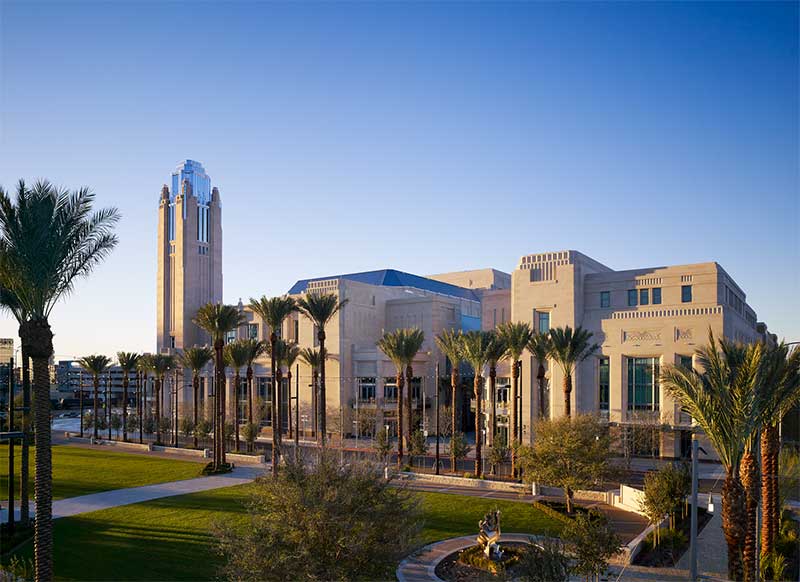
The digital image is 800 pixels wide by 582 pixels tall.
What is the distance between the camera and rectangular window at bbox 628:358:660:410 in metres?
51.2

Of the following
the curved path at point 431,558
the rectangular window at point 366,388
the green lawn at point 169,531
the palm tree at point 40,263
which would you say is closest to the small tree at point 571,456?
the green lawn at point 169,531

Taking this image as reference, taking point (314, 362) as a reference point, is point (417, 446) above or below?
below

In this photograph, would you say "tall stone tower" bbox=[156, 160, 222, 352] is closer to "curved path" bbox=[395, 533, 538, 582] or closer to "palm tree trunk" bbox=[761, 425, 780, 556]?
"curved path" bbox=[395, 533, 538, 582]

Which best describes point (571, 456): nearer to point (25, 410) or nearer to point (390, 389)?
point (25, 410)

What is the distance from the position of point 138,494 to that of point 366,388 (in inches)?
1583

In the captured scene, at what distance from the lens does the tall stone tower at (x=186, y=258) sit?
344 ft

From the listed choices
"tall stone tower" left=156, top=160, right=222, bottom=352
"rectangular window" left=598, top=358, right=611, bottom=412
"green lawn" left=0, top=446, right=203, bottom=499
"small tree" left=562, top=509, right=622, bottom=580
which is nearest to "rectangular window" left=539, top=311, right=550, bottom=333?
"rectangular window" left=598, top=358, right=611, bottom=412

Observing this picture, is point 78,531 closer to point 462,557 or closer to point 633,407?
point 462,557

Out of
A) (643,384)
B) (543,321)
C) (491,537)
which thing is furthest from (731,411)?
(543,321)

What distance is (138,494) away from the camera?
36719 millimetres

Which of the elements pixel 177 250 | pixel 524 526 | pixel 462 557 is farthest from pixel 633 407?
pixel 177 250

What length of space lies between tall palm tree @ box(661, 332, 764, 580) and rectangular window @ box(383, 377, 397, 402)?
55.1 m

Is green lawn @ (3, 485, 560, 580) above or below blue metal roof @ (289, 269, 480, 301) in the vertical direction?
below

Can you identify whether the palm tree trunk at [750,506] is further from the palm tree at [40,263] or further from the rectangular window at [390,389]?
the rectangular window at [390,389]
